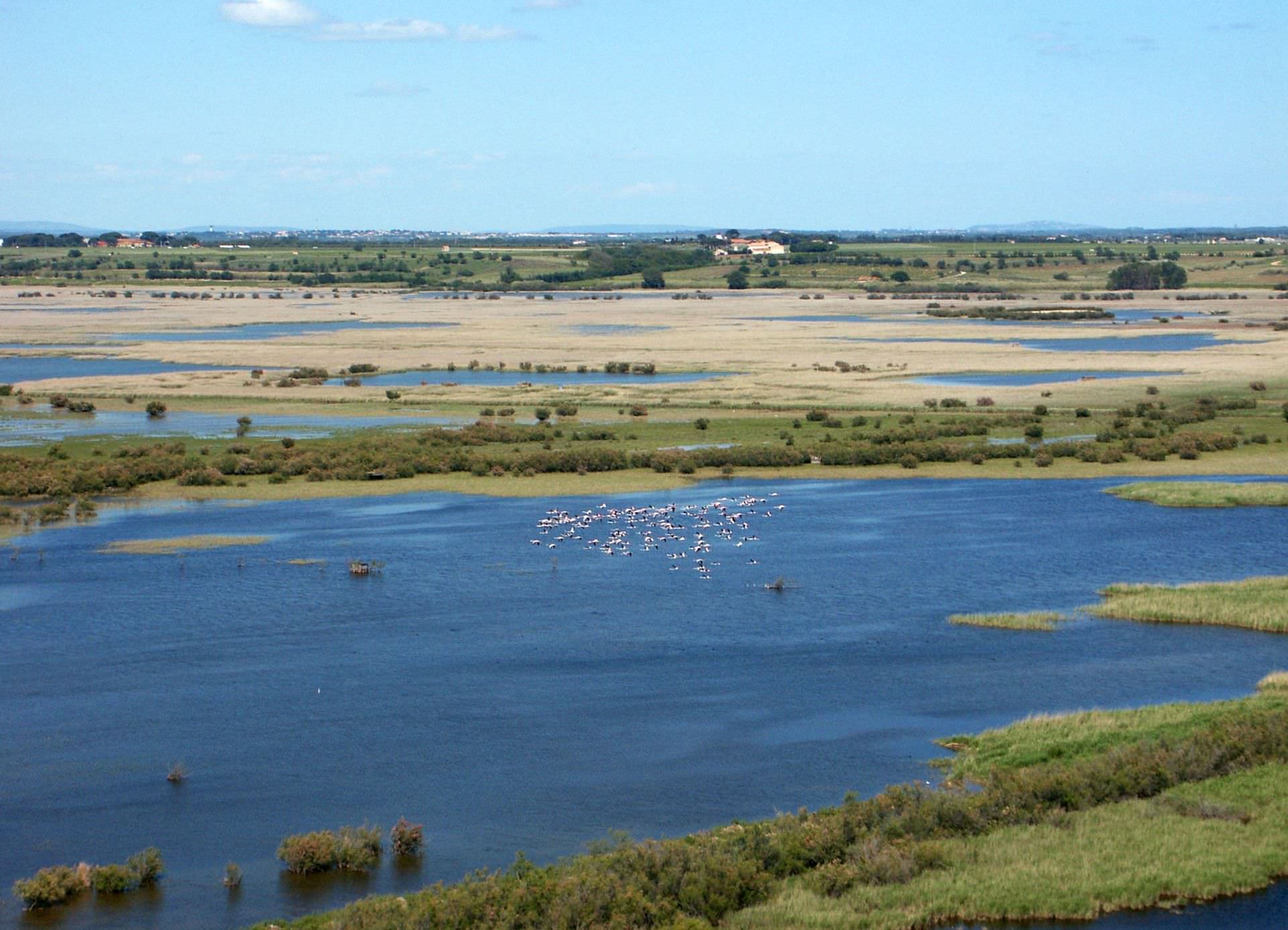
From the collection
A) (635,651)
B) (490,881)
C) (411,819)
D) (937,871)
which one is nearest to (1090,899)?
(937,871)

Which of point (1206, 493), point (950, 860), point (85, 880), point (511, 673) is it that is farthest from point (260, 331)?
point (950, 860)

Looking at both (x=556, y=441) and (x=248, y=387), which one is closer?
(x=556, y=441)

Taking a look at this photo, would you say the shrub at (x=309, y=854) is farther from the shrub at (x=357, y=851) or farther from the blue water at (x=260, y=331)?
the blue water at (x=260, y=331)

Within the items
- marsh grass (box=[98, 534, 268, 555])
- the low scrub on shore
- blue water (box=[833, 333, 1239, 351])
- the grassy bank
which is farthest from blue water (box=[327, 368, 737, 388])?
the low scrub on shore

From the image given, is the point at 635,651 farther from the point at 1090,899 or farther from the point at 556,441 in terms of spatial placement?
the point at 556,441

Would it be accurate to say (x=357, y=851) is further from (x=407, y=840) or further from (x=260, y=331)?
(x=260, y=331)

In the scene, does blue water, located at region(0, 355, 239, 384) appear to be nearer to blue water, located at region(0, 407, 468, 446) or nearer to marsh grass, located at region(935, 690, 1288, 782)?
blue water, located at region(0, 407, 468, 446)
